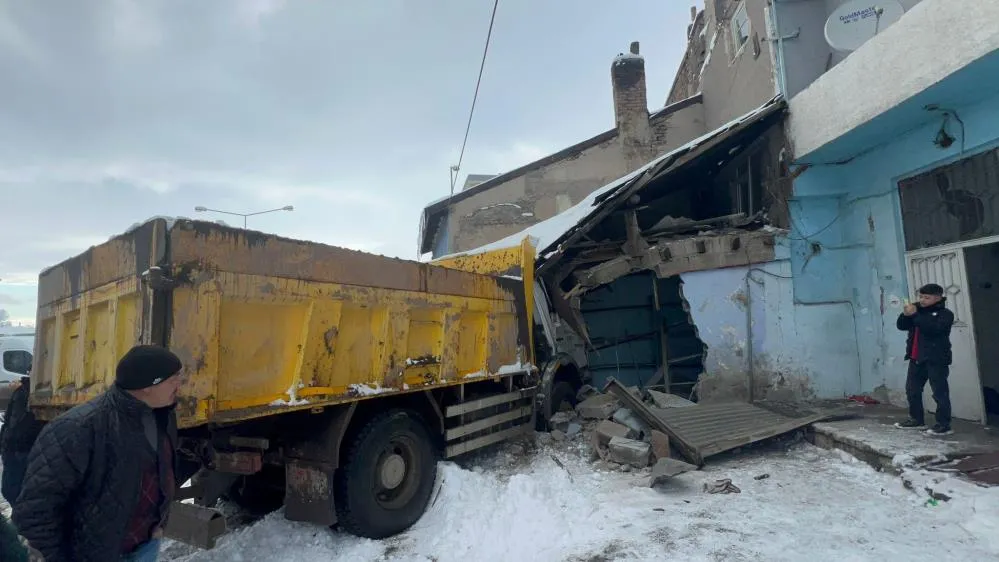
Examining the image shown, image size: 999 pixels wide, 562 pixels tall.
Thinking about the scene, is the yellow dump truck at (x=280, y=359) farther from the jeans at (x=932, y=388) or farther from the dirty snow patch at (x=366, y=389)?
the jeans at (x=932, y=388)

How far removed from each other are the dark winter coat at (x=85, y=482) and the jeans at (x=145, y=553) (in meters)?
0.23

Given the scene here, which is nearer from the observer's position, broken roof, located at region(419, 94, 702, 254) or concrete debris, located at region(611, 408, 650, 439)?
concrete debris, located at region(611, 408, 650, 439)

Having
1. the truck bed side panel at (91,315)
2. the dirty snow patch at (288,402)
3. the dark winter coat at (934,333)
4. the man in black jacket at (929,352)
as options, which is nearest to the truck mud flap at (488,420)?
the dirty snow patch at (288,402)

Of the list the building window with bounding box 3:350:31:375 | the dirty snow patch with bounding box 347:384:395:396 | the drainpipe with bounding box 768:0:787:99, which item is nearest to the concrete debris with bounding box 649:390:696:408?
the dirty snow patch with bounding box 347:384:395:396

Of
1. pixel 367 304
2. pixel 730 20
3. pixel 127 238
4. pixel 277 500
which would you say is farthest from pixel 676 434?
pixel 730 20

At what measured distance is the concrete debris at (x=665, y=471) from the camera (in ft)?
15.5

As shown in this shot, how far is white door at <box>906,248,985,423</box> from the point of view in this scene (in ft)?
19.5

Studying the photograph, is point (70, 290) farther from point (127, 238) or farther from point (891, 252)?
point (891, 252)

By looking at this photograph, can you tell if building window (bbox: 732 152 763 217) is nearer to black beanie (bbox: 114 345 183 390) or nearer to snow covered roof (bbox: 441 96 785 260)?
snow covered roof (bbox: 441 96 785 260)

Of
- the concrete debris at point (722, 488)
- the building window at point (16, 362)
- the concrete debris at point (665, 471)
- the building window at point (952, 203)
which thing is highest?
the building window at point (952, 203)

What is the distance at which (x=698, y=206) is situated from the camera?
1062 cm

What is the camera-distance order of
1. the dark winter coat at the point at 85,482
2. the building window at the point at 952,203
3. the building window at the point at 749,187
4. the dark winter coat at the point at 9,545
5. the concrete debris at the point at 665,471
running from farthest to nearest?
the building window at the point at 749,187 < the building window at the point at 952,203 < the concrete debris at the point at 665,471 < the dark winter coat at the point at 85,482 < the dark winter coat at the point at 9,545

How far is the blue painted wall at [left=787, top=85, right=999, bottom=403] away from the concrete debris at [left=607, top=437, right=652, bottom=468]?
3.77m

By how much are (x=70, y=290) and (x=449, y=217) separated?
11.5 metres
